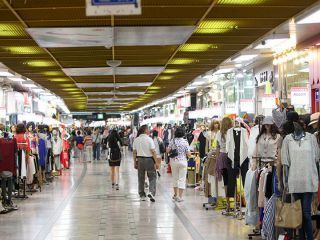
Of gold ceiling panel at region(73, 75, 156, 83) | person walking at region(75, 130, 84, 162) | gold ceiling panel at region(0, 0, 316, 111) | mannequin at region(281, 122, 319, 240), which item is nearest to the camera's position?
mannequin at region(281, 122, 319, 240)

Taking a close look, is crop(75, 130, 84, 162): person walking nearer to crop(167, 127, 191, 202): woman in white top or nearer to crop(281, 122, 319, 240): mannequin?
crop(167, 127, 191, 202): woman in white top

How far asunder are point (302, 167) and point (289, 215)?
61cm

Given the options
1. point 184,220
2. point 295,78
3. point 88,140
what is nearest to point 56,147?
point 295,78

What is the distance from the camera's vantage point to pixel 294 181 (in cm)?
774

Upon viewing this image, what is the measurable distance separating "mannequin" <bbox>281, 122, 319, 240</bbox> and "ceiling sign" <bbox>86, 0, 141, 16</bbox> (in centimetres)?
259

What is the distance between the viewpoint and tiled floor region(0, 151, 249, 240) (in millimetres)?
9688

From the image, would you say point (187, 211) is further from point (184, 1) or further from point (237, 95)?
point (237, 95)

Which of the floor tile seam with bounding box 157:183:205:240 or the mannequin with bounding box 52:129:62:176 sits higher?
the mannequin with bounding box 52:129:62:176

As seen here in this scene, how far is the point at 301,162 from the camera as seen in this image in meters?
7.76

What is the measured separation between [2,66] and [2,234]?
9516mm

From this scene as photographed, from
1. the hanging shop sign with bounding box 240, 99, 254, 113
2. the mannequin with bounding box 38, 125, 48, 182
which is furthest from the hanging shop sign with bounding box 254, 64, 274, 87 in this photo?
the mannequin with bounding box 38, 125, 48, 182

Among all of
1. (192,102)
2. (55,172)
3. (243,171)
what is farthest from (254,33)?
(192,102)

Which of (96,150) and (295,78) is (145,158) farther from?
(96,150)

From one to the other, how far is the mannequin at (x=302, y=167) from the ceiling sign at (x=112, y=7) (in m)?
2.59
